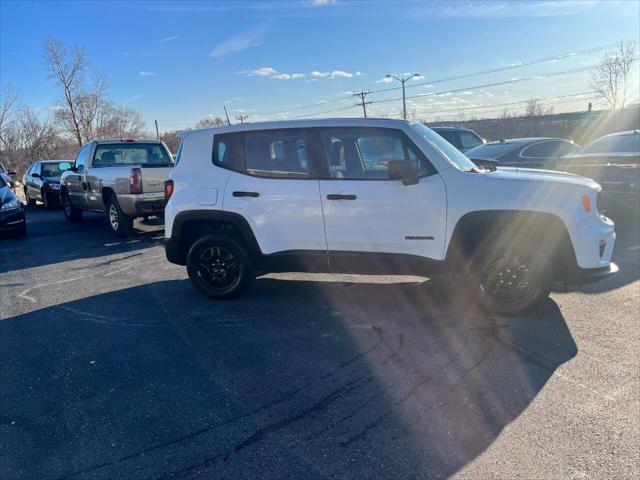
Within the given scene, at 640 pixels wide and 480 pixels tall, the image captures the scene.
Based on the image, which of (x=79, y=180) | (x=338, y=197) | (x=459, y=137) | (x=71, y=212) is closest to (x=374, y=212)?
(x=338, y=197)

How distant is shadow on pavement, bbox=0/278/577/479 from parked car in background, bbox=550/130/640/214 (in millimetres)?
4065

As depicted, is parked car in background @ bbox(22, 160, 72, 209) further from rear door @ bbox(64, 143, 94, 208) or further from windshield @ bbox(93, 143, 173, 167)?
windshield @ bbox(93, 143, 173, 167)

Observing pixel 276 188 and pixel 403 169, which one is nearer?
pixel 403 169

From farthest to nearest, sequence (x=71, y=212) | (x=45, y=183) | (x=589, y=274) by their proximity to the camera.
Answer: (x=45, y=183), (x=71, y=212), (x=589, y=274)

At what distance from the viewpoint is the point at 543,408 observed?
298 cm

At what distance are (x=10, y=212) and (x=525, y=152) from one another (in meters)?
11.0

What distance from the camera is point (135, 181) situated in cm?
888

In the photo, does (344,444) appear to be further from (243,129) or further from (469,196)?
(243,129)

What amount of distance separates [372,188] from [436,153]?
712mm

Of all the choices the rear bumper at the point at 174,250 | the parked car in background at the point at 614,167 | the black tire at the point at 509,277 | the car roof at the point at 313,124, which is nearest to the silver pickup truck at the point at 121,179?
the rear bumper at the point at 174,250

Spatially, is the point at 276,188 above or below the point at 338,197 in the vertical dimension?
above

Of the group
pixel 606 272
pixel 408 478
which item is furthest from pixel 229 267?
pixel 606 272

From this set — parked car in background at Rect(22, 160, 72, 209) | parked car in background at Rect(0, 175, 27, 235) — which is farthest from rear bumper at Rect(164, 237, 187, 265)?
parked car in background at Rect(22, 160, 72, 209)

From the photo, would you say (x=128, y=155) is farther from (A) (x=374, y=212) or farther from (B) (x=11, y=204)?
(A) (x=374, y=212)
